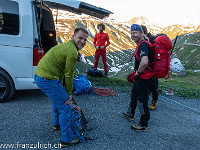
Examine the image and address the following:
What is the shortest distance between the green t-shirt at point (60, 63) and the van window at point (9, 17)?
223cm

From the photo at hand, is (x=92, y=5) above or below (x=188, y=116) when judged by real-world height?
above

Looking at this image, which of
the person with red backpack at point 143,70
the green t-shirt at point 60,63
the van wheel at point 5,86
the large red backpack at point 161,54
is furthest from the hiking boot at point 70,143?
the van wheel at point 5,86

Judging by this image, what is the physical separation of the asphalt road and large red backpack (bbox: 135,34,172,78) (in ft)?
4.71

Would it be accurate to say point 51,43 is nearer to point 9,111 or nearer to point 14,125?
point 9,111

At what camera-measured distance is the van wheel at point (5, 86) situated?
4379mm

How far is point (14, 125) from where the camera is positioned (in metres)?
3.54

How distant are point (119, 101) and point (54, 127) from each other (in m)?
2.64

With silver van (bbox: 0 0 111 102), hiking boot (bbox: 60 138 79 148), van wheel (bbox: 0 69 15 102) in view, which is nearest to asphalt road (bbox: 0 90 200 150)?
hiking boot (bbox: 60 138 79 148)

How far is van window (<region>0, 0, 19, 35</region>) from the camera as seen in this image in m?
4.25

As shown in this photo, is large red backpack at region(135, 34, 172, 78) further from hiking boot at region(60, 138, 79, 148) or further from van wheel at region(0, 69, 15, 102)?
van wheel at region(0, 69, 15, 102)

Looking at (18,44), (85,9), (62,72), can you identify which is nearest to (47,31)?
(85,9)

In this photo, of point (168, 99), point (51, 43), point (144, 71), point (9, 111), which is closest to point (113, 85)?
point (168, 99)

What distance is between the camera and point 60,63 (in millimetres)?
2725

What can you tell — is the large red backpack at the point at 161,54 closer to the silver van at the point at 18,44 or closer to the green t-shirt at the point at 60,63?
the green t-shirt at the point at 60,63
